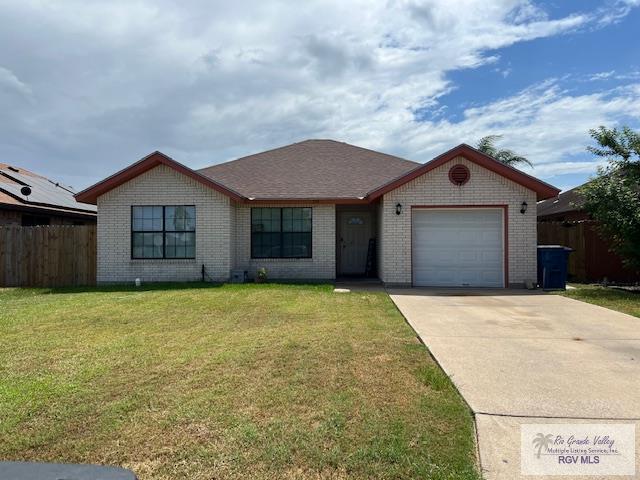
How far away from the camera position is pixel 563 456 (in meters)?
3.19

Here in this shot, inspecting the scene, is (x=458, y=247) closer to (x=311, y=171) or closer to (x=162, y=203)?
(x=311, y=171)

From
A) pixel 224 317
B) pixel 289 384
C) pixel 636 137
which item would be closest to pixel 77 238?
pixel 224 317

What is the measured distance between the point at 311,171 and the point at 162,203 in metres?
5.63

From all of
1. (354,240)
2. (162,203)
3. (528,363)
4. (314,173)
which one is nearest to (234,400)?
(528,363)

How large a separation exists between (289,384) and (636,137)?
13.6 metres

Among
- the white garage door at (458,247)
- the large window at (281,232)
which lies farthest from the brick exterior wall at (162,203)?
the white garage door at (458,247)

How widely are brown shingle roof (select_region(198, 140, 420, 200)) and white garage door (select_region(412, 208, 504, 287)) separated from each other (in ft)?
7.89

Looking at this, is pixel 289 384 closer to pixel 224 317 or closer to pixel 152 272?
pixel 224 317

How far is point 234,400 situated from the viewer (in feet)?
13.3

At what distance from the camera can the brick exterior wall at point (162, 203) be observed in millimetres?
13914

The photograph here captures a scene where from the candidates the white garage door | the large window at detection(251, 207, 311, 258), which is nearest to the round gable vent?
the white garage door

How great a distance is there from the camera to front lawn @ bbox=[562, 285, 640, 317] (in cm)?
916

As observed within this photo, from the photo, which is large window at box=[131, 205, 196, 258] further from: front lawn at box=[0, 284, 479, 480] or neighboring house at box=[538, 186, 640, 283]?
neighboring house at box=[538, 186, 640, 283]

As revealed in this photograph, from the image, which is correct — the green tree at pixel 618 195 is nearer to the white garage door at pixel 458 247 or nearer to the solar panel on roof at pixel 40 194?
the white garage door at pixel 458 247
